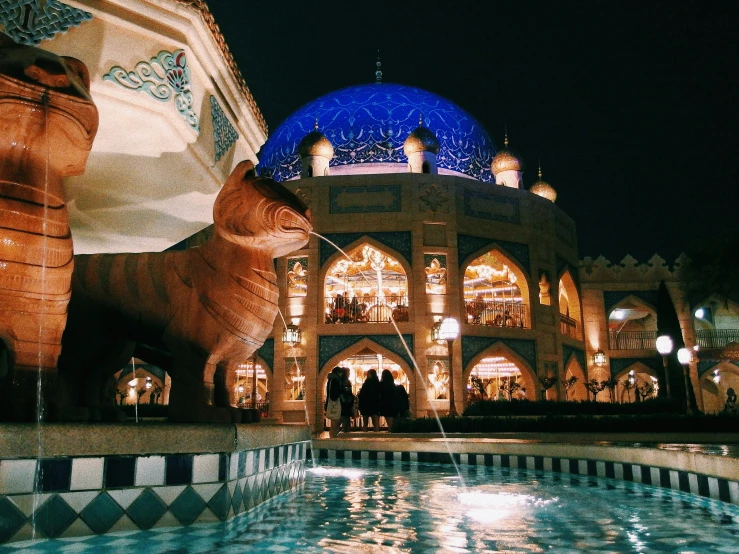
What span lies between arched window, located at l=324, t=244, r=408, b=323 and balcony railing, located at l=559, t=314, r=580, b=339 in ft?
18.5

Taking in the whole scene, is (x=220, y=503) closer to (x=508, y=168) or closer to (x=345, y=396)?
(x=345, y=396)

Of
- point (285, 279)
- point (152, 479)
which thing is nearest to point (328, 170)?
point (285, 279)

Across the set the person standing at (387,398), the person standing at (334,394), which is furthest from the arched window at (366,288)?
the person standing at (334,394)

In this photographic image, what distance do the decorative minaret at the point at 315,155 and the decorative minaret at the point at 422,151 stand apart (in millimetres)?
2701

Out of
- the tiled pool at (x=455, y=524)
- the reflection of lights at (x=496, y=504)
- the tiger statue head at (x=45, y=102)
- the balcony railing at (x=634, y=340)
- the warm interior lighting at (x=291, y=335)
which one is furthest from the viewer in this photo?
the balcony railing at (x=634, y=340)

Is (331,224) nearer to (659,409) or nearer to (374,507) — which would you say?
(659,409)

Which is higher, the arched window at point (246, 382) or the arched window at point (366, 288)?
the arched window at point (366, 288)

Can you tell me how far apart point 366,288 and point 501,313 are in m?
4.75

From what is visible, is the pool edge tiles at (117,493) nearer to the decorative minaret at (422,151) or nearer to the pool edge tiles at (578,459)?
the pool edge tiles at (578,459)

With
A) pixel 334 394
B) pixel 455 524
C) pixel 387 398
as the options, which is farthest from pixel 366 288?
pixel 455 524

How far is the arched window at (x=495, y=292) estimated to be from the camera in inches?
808

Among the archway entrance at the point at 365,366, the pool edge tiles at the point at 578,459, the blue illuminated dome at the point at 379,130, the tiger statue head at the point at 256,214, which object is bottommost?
the pool edge tiles at the point at 578,459

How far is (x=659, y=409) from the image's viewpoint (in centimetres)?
1466

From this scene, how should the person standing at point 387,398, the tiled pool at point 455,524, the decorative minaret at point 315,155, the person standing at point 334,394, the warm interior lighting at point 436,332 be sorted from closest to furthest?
the tiled pool at point 455,524 → the person standing at point 334,394 → the person standing at point 387,398 → the warm interior lighting at point 436,332 → the decorative minaret at point 315,155
